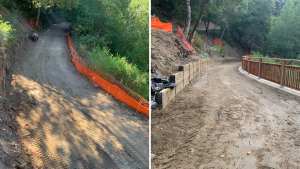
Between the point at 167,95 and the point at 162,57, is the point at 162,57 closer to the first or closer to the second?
the point at 162,57

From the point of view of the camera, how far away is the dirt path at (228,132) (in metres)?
3.70

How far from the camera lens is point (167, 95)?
7281 millimetres

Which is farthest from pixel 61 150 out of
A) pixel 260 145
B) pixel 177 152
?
pixel 260 145

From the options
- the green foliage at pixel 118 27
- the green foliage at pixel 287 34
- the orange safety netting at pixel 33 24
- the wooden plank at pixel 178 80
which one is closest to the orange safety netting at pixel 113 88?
the wooden plank at pixel 178 80

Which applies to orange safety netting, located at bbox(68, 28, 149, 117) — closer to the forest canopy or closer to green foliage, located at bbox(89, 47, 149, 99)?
green foliage, located at bbox(89, 47, 149, 99)

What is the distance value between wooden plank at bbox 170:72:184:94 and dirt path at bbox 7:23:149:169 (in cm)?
217

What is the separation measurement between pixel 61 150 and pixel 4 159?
4.89 feet

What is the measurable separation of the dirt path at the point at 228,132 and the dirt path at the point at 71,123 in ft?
6.15

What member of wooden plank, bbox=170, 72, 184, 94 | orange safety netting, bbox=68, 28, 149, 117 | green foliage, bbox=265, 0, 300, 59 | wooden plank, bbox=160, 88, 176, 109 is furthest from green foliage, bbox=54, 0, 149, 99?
green foliage, bbox=265, 0, 300, 59

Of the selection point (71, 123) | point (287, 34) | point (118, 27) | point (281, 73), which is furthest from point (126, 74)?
point (287, 34)

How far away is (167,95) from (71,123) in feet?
12.3

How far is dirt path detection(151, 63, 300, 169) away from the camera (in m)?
3.70

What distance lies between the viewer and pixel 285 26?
3794cm

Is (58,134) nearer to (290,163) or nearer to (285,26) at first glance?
(290,163)
